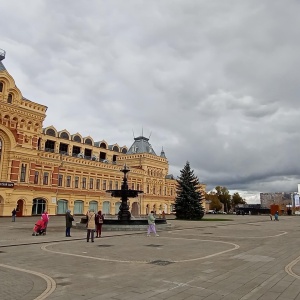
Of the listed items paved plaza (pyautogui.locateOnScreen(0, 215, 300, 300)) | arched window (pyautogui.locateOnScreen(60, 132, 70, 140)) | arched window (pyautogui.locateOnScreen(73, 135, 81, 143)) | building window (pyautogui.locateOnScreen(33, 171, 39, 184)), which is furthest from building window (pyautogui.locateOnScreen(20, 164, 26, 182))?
paved plaza (pyautogui.locateOnScreen(0, 215, 300, 300))

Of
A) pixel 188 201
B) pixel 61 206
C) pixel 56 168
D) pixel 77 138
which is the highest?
pixel 77 138

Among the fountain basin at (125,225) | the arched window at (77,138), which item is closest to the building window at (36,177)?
the arched window at (77,138)

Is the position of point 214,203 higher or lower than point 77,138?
lower

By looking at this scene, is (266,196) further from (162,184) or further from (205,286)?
(205,286)

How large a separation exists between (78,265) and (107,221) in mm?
14770

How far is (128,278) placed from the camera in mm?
7906

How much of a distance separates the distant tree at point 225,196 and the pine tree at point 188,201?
77.6 meters

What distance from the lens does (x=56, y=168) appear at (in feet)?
167

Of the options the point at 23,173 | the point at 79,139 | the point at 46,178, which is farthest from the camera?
the point at 79,139

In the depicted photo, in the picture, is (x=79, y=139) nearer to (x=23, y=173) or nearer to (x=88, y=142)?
(x=88, y=142)

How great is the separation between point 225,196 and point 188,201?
7868 centimetres

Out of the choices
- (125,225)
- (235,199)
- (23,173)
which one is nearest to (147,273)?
(125,225)

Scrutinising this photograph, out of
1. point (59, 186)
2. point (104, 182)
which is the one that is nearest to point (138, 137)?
point (104, 182)

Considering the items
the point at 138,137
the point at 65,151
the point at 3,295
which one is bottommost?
the point at 3,295
